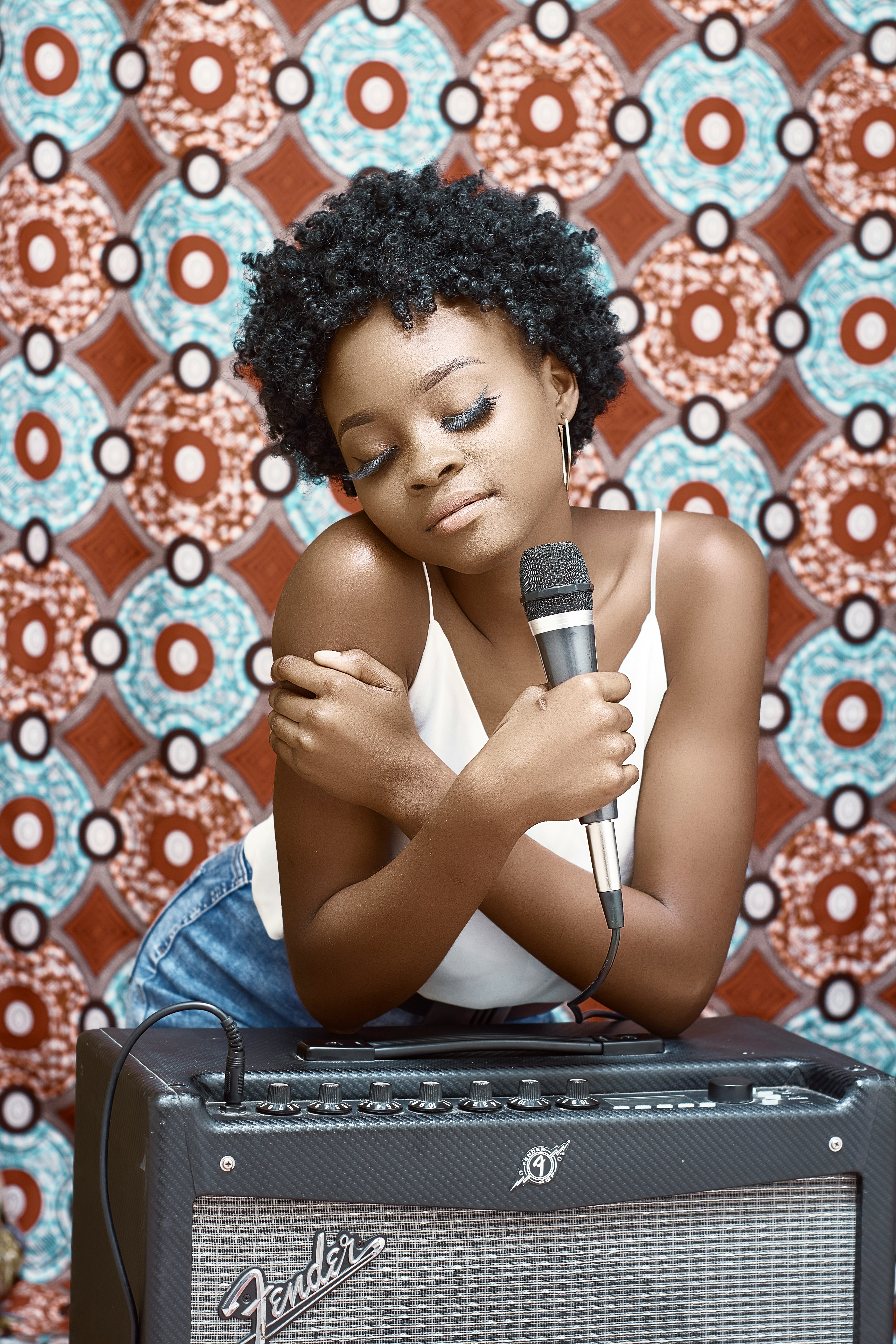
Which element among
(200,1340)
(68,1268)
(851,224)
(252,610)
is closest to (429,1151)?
(200,1340)

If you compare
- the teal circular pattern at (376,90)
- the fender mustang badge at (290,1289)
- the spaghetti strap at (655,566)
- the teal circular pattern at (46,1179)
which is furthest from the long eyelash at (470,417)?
the teal circular pattern at (46,1179)

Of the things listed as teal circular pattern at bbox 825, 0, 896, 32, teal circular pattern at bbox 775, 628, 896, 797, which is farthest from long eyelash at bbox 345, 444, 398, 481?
teal circular pattern at bbox 825, 0, 896, 32

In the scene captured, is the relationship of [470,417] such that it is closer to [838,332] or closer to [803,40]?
[838,332]

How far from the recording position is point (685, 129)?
198 centimetres

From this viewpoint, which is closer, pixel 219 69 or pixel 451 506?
pixel 451 506

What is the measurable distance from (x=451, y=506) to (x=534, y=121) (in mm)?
1231

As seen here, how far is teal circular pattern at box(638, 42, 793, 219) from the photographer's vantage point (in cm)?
198

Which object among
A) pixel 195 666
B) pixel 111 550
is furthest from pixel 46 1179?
pixel 111 550

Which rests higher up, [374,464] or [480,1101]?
[374,464]

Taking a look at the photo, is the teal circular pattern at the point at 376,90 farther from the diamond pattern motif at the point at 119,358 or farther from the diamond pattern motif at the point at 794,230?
the diamond pattern motif at the point at 794,230

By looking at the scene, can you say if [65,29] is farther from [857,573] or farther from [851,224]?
[857,573]

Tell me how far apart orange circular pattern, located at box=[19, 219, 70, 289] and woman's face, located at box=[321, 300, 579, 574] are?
110cm

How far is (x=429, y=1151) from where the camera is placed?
77cm

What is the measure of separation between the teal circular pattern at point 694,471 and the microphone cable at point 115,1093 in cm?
129
